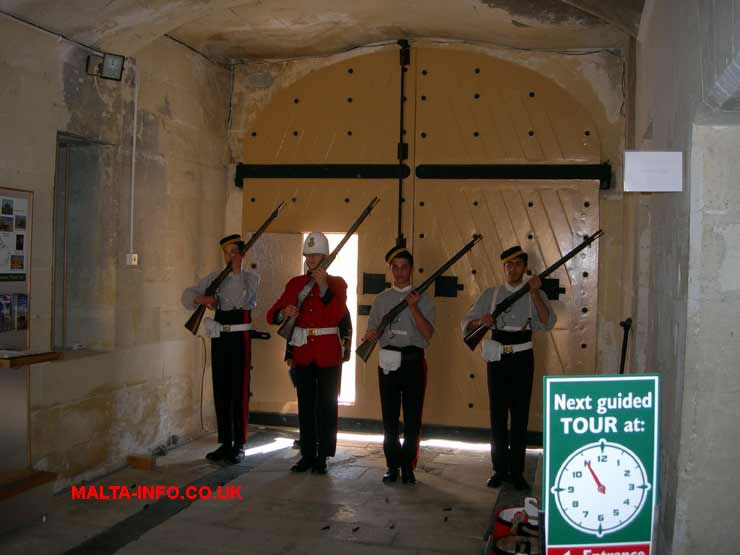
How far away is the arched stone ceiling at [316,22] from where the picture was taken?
190 inches

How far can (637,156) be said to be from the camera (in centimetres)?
298

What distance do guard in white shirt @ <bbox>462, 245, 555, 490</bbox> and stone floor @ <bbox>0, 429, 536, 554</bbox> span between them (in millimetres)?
261

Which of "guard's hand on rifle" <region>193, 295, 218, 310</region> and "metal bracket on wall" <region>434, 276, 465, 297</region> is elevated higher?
"metal bracket on wall" <region>434, 276, 465, 297</region>

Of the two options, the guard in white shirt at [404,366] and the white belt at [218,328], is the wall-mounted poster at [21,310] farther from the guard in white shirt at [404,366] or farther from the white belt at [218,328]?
the guard in white shirt at [404,366]

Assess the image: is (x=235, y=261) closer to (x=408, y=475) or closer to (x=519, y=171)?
(x=408, y=475)

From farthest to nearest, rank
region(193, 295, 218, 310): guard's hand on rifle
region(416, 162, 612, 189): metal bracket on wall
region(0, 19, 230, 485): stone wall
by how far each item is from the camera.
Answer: region(416, 162, 612, 189): metal bracket on wall, region(193, 295, 218, 310): guard's hand on rifle, region(0, 19, 230, 485): stone wall

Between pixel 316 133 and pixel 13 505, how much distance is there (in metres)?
3.93

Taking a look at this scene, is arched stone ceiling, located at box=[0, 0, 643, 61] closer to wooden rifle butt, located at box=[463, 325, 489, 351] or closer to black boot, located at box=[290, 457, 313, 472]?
wooden rifle butt, located at box=[463, 325, 489, 351]

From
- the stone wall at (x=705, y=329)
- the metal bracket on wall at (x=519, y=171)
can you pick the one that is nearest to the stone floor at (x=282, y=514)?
the stone wall at (x=705, y=329)

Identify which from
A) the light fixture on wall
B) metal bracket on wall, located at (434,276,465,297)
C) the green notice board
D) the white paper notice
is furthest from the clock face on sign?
the light fixture on wall

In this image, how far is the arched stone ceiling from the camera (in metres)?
4.83

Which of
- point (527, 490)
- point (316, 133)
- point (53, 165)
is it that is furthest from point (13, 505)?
point (316, 133)

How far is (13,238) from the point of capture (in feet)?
14.8

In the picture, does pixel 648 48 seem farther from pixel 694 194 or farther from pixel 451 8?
pixel 694 194
